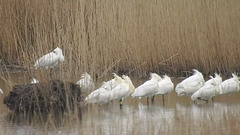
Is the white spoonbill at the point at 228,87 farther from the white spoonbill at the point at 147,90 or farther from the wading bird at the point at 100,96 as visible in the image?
the wading bird at the point at 100,96

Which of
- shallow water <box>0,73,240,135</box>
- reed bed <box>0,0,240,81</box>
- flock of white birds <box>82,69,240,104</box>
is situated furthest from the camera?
reed bed <box>0,0,240,81</box>

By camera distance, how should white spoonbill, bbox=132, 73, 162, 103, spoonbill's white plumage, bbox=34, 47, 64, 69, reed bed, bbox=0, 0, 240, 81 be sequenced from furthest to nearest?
reed bed, bbox=0, 0, 240, 81 → spoonbill's white plumage, bbox=34, 47, 64, 69 → white spoonbill, bbox=132, 73, 162, 103

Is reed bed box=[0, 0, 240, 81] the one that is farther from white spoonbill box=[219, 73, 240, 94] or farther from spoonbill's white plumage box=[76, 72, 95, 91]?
spoonbill's white plumage box=[76, 72, 95, 91]

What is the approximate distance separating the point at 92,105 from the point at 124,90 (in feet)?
2.50

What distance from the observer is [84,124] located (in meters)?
10.6

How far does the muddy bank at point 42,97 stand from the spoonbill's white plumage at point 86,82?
0.23 metres

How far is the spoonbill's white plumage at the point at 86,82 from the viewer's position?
12435 mm

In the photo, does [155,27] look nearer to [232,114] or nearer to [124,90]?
[124,90]

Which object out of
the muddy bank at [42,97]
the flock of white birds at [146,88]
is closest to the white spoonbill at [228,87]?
the flock of white birds at [146,88]

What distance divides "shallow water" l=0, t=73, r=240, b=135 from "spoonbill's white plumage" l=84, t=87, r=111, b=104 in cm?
14

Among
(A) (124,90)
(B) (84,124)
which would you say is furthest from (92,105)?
(B) (84,124)

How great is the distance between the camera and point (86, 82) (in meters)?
12.6

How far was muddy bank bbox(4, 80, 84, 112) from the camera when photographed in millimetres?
12133

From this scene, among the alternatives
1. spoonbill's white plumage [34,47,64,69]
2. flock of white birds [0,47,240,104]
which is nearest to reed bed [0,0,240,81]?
spoonbill's white plumage [34,47,64,69]
